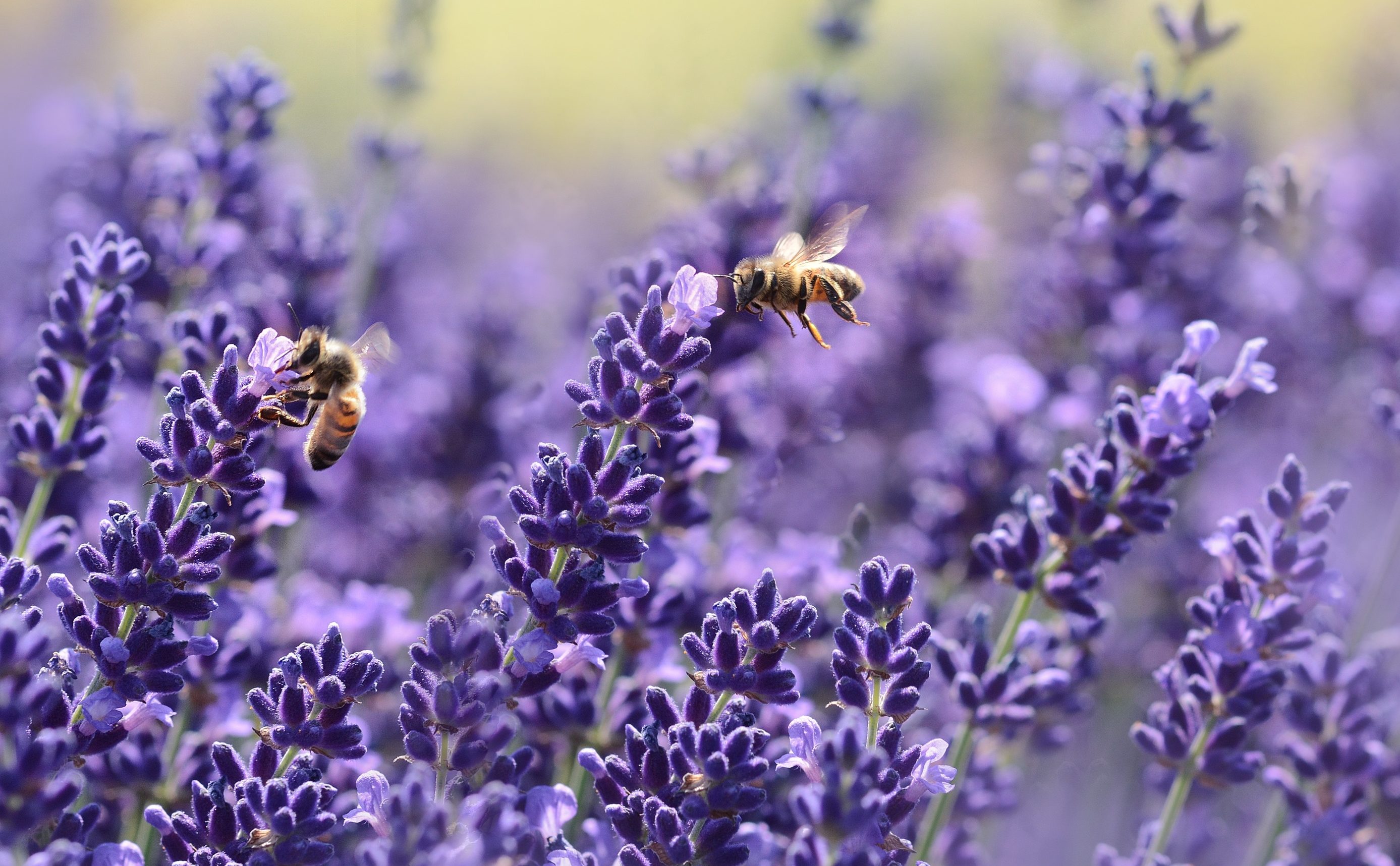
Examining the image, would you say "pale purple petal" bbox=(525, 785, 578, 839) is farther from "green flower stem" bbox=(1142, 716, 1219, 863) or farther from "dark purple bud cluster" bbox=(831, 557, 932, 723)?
"green flower stem" bbox=(1142, 716, 1219, 863)

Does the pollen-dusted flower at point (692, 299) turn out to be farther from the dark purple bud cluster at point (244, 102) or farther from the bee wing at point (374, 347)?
the dark purple bud cluster at point (244, 102)

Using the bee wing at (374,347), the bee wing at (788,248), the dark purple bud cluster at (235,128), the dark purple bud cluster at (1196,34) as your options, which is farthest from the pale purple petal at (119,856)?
the dark purple bud cluster at (1196,34)

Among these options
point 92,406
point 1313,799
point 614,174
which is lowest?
point 1313,799

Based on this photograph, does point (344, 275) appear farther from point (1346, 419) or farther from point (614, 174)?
point (614, 174)

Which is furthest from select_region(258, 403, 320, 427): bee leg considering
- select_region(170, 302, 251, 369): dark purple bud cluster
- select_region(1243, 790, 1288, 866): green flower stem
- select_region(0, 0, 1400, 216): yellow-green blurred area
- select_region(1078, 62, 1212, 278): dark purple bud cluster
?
select_region(0, 0, 1400, 216): yellow-green blurred area

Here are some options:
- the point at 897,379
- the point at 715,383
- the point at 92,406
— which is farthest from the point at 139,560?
the point at 897,379

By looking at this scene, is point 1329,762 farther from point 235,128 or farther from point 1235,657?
point 235,128

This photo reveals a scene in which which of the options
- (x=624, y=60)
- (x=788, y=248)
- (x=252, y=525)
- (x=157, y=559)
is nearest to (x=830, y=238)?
(x=788, y=248)
